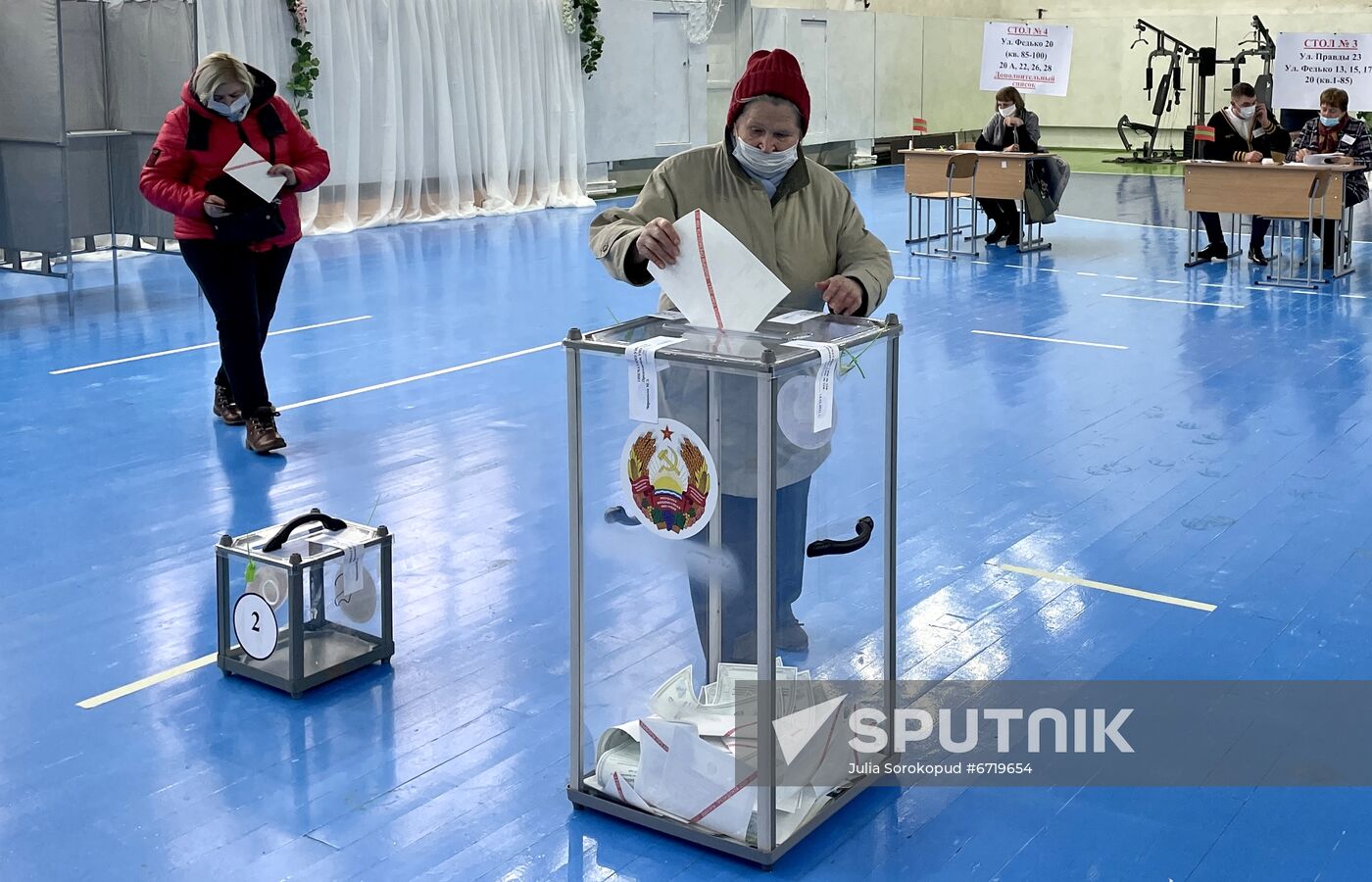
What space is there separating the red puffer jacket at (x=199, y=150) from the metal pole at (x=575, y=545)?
3.19 metres

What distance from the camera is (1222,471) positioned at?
548 centimetres

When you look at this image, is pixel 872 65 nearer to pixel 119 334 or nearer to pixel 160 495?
pixel 119 334

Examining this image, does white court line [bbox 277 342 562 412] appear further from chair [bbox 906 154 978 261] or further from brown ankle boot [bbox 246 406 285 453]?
chair [bbox 906 154 978 261]

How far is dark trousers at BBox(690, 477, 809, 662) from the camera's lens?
2.74 metres

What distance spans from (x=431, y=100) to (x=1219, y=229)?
7.08 metres

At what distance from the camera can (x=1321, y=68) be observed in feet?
36.2

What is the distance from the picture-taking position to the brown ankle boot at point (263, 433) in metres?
5.79

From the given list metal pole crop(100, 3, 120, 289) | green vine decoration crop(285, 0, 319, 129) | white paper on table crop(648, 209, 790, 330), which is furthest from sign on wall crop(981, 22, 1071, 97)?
white paper on table crop(648, 209, 790, 330)

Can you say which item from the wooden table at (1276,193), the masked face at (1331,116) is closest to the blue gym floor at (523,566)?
the wooden table at (1276,193)

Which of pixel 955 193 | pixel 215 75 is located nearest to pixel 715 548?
pixel 215 75

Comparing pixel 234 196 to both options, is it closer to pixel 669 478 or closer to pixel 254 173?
pixel 254 173

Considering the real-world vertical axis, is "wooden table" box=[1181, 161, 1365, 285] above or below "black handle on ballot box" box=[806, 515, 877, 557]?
above

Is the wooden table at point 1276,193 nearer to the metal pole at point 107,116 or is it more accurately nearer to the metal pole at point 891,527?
the metal pole at point 107,116

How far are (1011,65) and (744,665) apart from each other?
1103cm
